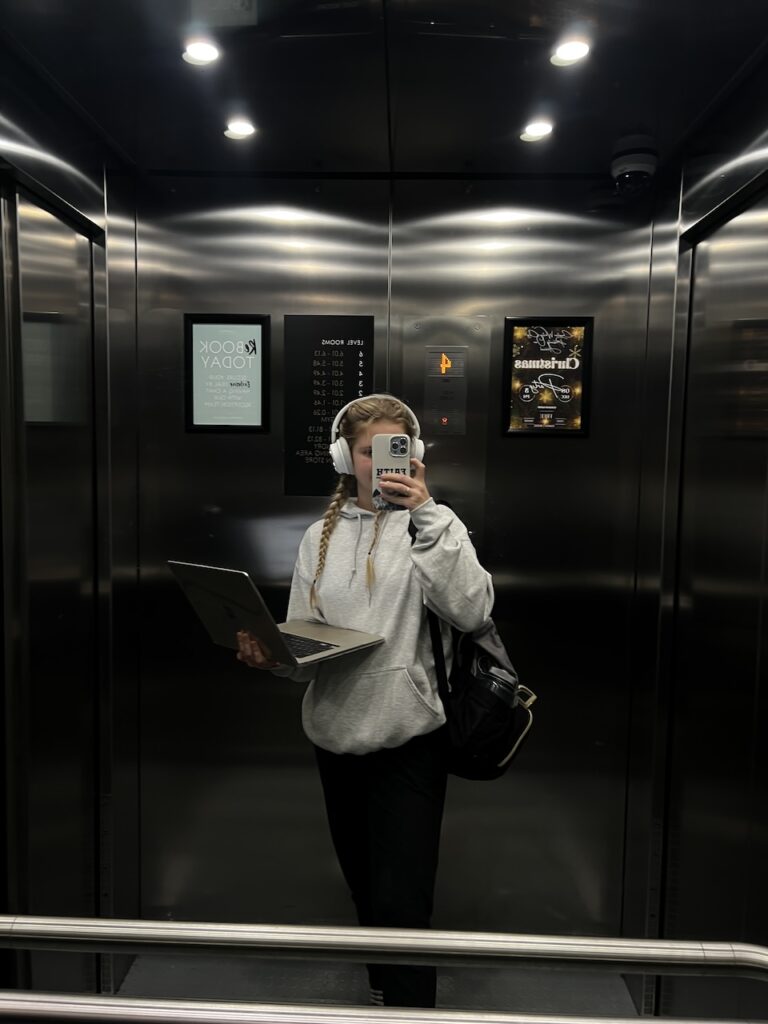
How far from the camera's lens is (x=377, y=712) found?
69.1 inches

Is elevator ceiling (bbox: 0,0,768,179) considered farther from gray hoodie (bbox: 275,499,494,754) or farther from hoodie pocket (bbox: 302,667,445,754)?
hoodie pocket (bbox: 302,667,445,754)

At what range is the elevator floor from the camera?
250 cm

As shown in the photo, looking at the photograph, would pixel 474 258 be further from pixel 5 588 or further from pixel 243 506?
pixel 5 588

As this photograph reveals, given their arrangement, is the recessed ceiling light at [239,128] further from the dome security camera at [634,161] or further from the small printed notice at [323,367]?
the dome security camera at [634,161]

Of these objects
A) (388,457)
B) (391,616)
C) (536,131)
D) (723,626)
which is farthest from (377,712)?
(536,131)

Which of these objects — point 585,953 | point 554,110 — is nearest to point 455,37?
point 554,110

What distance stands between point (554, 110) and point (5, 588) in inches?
82.9

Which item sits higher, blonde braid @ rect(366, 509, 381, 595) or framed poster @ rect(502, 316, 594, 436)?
framed poster @ rect(502, 316, 594, 436)

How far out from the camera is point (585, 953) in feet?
3.17

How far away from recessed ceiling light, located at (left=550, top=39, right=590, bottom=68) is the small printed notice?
1.05m

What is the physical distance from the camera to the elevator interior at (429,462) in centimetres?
199

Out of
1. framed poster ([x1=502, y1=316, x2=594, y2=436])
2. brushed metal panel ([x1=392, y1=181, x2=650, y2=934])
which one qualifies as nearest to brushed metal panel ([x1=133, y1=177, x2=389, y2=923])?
brushed metal panel ([x1=392, y1=181, x2=650, y2=934])

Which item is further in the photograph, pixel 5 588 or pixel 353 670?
pixel 5 588

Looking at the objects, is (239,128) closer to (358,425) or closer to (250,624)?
(358,425)
